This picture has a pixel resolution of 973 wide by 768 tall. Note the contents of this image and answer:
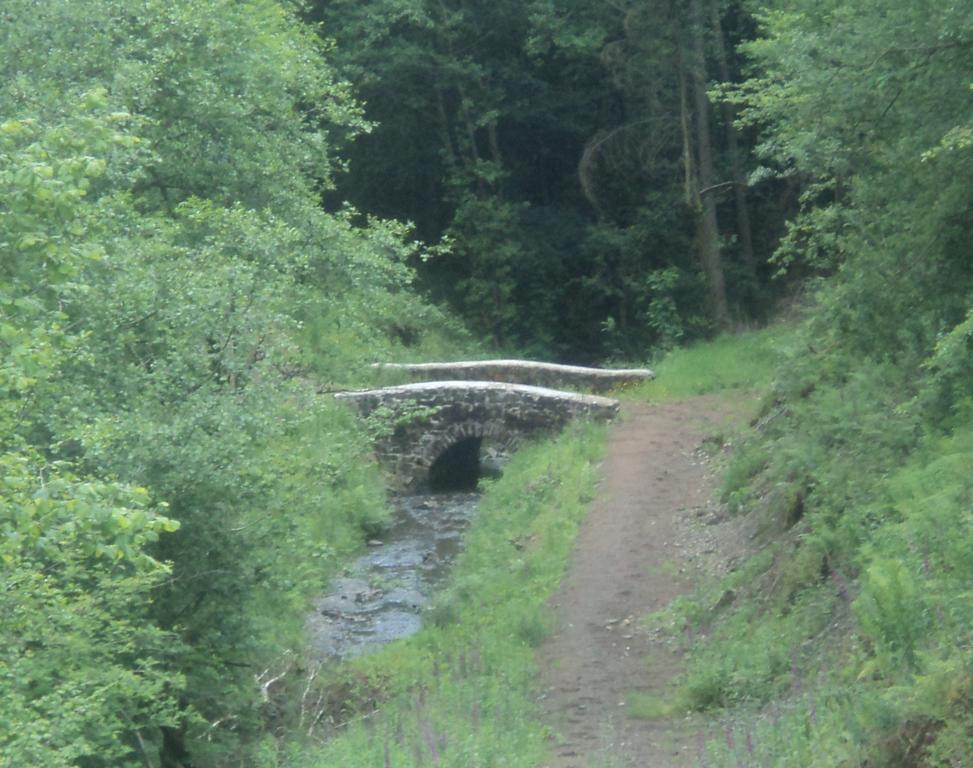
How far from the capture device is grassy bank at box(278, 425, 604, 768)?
9016 mm

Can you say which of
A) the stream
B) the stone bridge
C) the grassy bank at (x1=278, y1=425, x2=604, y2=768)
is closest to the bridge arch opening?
the stone bridge

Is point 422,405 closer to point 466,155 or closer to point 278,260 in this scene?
point 278,260

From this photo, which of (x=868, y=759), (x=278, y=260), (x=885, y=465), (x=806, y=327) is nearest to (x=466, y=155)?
(x=806, y=327)

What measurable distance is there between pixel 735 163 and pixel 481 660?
18.1m

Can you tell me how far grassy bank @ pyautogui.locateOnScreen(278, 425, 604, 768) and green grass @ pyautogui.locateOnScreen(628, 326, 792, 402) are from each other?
3054mm

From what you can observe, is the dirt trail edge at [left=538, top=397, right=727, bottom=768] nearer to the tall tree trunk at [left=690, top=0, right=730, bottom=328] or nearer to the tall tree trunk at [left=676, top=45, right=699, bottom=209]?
the tall tree trunk at [left=690, top=0, right=730, bottom=328]

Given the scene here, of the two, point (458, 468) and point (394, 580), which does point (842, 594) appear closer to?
point (394, 580)

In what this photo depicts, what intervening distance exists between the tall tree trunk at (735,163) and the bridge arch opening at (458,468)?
7.96m

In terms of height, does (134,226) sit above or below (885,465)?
above

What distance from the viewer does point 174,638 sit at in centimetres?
909

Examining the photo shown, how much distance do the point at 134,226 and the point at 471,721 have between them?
5.29 meters

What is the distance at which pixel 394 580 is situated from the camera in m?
15.9

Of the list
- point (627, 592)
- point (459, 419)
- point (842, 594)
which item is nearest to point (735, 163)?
point (459, 419)

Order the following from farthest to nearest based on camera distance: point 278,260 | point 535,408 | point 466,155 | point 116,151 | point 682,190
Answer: point 466,155, point 682,190, point 535,408, point 278,260, point 116,151
